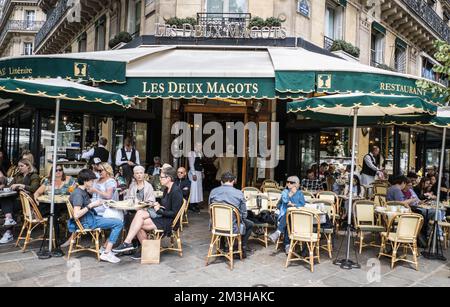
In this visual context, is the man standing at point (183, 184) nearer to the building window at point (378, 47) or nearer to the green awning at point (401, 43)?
the building window at point (378, 47)

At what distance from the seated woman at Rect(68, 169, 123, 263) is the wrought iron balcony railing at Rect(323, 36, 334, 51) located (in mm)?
9415

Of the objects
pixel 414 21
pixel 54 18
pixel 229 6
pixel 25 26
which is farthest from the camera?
pixel 25 26

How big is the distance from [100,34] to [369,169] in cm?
1290

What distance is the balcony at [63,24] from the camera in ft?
52.4

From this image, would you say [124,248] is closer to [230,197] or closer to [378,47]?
[230,197]

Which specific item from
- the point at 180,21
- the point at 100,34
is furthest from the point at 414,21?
the point at 100,34

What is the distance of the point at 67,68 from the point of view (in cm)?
662

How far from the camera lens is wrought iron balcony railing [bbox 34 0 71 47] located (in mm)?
18381

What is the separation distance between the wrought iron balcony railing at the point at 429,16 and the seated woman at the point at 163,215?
14.8 meters

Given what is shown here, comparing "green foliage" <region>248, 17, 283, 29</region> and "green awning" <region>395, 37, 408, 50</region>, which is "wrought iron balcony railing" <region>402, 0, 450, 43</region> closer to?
"green awning" <region>395, 37, 408, 50</region>

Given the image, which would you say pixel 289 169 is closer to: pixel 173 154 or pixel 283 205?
pixel 173 154

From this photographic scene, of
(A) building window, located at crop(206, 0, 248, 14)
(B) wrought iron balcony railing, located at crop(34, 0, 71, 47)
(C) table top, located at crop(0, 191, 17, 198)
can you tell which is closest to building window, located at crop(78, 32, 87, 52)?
(B) wrought iron balcony railing, located at crop(34, 0, 71, 47)

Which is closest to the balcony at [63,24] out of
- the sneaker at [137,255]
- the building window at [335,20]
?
the building window at [335,20]
